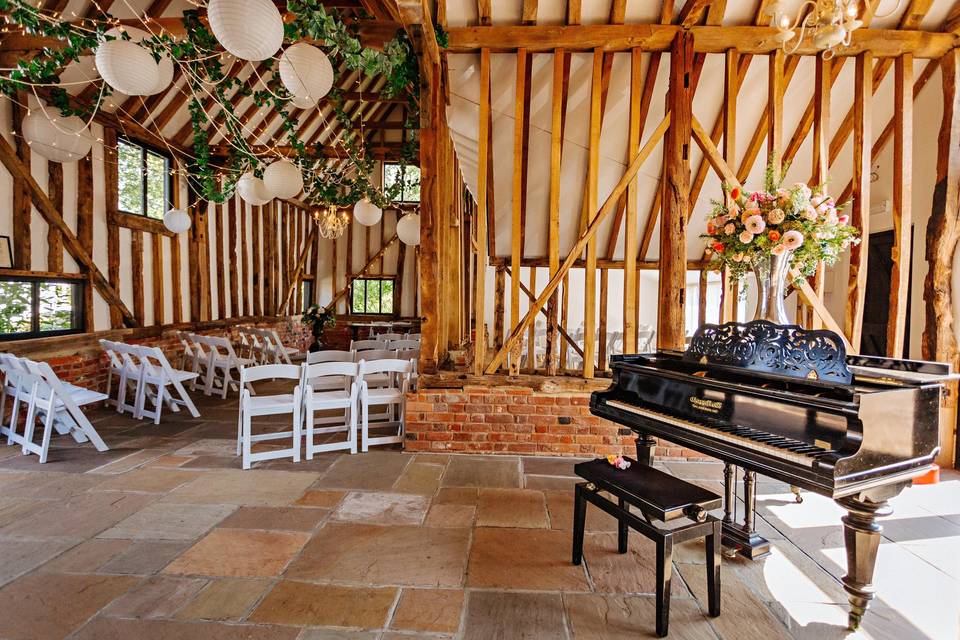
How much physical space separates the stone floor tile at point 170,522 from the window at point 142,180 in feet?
17.9

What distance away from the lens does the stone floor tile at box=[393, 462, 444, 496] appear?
3.43 m

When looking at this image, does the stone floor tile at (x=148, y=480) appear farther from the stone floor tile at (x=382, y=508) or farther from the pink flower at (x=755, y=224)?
the pink flower at (x=755, y=224)

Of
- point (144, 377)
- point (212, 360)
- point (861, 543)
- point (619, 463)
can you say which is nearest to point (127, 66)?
point (619, 463)

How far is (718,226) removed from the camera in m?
2.87

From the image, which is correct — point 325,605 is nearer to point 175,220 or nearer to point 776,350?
point 776,350

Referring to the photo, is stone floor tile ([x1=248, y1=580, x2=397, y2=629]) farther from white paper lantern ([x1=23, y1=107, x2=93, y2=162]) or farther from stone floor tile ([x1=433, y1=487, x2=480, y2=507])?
white paper lantern ([x1=23, y1=107, x2=93, y2=162])

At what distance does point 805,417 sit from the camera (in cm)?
202

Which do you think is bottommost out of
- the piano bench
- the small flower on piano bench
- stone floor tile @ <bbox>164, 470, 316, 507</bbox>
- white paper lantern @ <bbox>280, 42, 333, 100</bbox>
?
stone floor tile @ <bbox>164, 470, 316, 507</bbox>

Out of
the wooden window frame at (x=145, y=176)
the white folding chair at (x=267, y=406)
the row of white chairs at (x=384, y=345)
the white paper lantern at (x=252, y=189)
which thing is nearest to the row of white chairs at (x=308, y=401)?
the white folding chair at (x=267, y=406)

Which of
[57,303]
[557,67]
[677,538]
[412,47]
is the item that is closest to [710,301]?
[557,67]

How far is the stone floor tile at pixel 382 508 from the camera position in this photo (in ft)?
9.77

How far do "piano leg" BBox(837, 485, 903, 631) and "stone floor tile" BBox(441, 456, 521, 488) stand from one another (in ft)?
6.63

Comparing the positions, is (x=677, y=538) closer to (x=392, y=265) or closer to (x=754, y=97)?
(x=754, y=97)

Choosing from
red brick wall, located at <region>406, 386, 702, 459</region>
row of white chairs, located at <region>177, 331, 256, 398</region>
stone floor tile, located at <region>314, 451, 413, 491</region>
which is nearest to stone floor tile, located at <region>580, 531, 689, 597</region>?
red brick wall, located at <region>406, 386, 702, 459</region>
